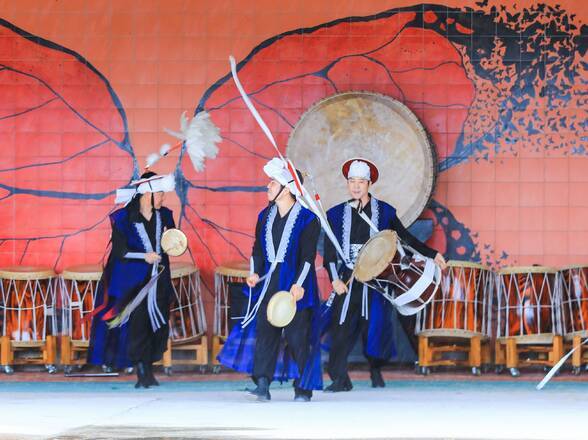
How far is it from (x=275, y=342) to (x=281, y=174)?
3.06 feet

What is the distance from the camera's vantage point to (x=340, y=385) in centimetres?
865

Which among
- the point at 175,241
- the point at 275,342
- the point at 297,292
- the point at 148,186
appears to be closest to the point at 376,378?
the point at 275,342

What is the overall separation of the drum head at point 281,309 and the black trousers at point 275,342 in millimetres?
193

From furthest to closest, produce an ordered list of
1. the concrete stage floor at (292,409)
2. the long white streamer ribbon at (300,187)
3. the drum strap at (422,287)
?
the drum strap at (422,287), the long white streamer ribbon at (300,187), the concrete stage floor at (292,409)

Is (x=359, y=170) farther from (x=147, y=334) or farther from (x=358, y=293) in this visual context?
(x=147, y=334)

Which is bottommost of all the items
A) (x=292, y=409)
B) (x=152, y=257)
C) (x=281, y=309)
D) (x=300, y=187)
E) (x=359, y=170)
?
(x=292, y=409)

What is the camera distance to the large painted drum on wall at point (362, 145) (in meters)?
9.44

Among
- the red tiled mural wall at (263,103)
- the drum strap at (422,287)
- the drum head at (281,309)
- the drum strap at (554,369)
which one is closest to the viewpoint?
the drum head at (281,309)

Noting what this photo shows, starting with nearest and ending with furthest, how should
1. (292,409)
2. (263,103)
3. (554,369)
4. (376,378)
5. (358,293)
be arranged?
(292,409) < (554,369) < (358,293) < (376,378) < (263,103)

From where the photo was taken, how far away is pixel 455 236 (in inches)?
378

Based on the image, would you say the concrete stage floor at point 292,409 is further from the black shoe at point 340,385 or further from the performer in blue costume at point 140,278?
the performer in blue costume at point 140,278

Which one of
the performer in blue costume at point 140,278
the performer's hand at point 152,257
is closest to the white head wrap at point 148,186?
the performer in blue costume at point 140,278

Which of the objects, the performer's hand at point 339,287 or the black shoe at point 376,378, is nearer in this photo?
the performer's hand at point 339,287

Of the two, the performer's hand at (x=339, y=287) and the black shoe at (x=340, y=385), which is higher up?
the performer's hand at (x=339, y=287)
